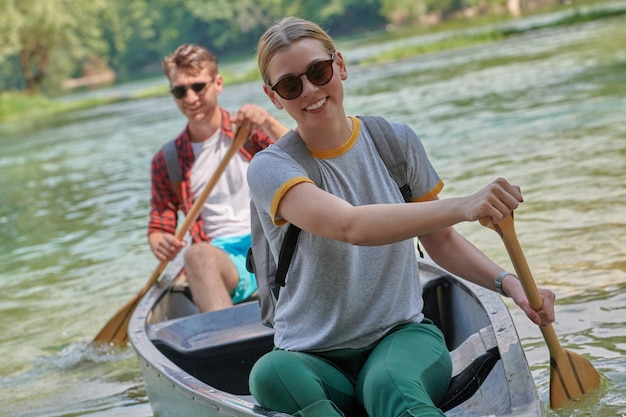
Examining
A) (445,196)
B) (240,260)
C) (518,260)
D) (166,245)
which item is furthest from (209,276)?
(445,196)

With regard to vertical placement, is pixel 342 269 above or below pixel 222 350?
above

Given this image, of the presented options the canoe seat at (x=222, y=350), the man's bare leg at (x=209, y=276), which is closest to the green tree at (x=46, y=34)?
the man's bare leg at (x=209, y=276)

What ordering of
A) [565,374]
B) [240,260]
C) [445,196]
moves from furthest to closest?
1. [445,196]
2. [240,260]
3. [565,374]

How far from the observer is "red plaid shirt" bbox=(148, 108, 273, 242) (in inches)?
203

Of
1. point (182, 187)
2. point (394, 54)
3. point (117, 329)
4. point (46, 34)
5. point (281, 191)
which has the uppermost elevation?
point (281, 191)

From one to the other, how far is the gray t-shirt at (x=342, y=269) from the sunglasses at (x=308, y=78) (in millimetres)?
160

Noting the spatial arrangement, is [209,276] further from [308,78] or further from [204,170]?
[308,78]

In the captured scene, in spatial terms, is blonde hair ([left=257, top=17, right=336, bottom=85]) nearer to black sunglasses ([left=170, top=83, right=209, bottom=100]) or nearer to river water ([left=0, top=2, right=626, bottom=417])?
river water ([left=0, top=2, right=626, bottom=417])

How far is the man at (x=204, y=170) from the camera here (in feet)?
16.6

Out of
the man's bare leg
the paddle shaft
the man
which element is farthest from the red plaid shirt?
the paddle shaft

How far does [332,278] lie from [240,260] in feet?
7.03

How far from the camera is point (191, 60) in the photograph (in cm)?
510

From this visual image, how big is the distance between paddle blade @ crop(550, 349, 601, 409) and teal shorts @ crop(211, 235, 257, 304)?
1796 millimetres

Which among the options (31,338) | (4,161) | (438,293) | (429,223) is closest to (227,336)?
(438,293)
